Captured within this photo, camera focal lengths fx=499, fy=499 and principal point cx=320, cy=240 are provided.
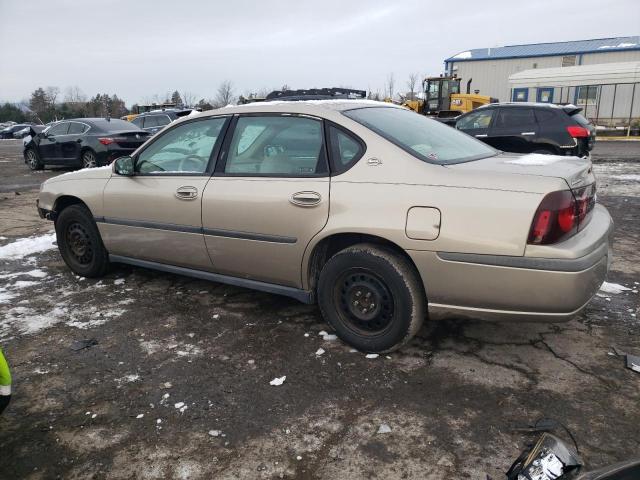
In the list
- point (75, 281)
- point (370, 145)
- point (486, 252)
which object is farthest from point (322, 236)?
point (75, 281)

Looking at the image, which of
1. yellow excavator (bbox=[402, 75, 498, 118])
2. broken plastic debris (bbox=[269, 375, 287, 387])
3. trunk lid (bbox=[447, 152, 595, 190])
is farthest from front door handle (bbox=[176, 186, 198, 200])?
yellow excavator (bbox=[402, 75, 498, 118])

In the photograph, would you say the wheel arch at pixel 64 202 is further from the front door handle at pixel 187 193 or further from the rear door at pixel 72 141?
the rear door at pixel 72 141

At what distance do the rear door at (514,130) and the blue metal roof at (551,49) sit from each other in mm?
35817

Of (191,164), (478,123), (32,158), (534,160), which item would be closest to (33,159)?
→ (32,158)

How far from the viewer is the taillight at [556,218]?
2.60 metres

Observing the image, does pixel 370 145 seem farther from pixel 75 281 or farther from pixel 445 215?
pixel 75 281

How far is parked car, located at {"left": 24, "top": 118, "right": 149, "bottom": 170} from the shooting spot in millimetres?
12375

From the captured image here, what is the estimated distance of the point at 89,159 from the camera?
12.7 meters

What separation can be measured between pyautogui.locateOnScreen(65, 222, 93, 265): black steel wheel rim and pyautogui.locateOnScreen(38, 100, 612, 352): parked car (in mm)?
461

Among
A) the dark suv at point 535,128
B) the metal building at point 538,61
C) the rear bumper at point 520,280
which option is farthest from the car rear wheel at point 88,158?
the metal building at point 538,61

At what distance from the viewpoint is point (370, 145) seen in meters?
3.14

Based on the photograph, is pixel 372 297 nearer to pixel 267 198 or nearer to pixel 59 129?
pixel 267 198

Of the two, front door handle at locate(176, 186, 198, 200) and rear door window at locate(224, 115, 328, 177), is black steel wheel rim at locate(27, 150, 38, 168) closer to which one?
front door handle at locate(176, 186, 198, 200)

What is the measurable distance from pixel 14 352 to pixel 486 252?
316cm
